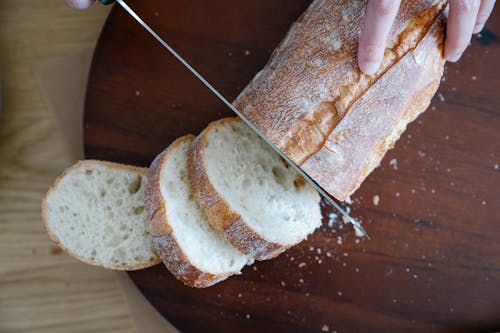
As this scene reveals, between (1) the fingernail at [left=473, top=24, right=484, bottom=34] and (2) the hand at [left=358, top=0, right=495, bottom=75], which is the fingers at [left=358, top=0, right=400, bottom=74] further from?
(1) the fingernail at [left=473, top=24, right=484, bottom=34]

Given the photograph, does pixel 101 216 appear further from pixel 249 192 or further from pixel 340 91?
pixel 340 91

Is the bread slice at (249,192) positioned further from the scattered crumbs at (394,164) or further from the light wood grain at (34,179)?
the light wood grain at (34,179)

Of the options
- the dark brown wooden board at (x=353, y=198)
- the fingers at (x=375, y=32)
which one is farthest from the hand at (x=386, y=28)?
the dark brown wooden board at (x=353, y=198)

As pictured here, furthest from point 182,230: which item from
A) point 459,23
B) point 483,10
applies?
point 483,10

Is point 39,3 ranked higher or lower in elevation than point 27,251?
higher

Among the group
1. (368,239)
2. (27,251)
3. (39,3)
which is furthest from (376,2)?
(27,251)

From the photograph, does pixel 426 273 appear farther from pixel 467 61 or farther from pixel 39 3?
pixel 39 3
